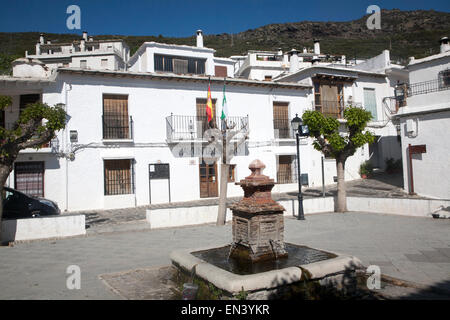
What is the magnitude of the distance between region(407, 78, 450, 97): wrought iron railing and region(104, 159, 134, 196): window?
546 inches

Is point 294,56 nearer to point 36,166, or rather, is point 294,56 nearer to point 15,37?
point 36,166

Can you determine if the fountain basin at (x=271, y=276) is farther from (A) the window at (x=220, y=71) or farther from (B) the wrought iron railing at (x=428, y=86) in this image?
(A) the window at (x=220, y=71)

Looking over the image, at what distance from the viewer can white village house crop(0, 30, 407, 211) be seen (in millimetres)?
14633

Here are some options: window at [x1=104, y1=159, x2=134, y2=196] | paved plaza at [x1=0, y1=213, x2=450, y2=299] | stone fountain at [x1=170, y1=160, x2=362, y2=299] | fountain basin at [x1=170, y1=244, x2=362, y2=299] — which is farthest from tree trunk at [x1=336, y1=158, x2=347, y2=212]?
window at [x1=104, y1=159, x2=134, y2=196]

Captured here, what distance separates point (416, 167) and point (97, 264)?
1414cm

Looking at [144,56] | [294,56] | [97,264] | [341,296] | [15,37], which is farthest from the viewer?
[15,37]

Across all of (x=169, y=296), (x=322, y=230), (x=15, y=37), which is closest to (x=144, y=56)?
(x=322, y=230)

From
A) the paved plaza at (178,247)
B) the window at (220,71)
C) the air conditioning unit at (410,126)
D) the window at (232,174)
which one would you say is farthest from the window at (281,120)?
the window at (220,71)

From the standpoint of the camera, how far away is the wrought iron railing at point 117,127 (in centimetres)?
1562

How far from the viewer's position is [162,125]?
658 inches

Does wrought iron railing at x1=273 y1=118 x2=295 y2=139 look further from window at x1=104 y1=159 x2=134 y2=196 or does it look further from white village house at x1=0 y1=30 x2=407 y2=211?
window at x1=104 y1=159 x2=134 y2=196

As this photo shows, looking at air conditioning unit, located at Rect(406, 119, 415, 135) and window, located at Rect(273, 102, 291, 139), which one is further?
window, located at Rect(273, 102, 291, 139)

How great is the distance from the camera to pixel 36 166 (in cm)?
1457

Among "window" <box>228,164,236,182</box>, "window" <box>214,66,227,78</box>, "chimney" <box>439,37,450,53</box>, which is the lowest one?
"window" <box>228,164,236,182</box>
